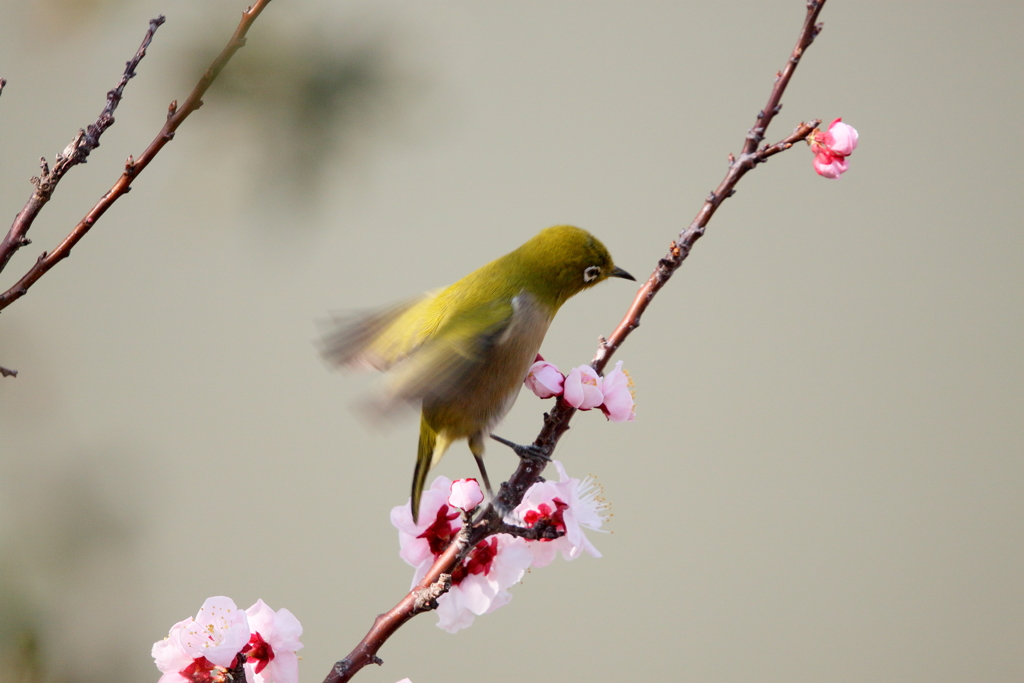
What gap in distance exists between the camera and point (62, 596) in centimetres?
133

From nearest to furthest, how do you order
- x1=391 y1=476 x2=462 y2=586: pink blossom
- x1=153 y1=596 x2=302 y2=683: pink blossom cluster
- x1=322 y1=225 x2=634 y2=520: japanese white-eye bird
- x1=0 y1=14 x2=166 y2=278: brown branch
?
1. x1=0 y1=14 x2=166 y2=278: brown branch
2. x1=153 y1=596 x2=302 y2=683: pink blossom cluster
3. x1=391 y1=476 x2=462 y2=586: pink blossom
4. x1=322 y1=225 x2=634 y2=520: japanese white-eye bird

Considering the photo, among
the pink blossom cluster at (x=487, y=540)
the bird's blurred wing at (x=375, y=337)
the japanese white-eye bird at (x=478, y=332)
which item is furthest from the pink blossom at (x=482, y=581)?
the bird's blurred wing at (x=375, y=337)

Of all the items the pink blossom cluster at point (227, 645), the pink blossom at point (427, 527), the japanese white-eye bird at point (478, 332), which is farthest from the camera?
the japanese white-eye bird at point (478, 332)

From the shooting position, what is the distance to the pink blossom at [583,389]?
497 mm

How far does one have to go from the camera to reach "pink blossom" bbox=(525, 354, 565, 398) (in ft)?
1.66

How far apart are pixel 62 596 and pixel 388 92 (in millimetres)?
1155

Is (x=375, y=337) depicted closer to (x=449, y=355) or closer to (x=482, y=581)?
(x=449, y=355)

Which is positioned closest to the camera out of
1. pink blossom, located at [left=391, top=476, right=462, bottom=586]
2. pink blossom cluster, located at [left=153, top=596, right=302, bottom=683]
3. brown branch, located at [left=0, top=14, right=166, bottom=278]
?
brown branch, located at [left=0, top=14, right=166, bottom=278]

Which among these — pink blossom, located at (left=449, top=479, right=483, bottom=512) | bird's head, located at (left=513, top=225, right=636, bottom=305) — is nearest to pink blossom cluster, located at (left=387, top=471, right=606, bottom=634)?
pink blossom, located at (left=449, top=479, right=483, bottom=512)

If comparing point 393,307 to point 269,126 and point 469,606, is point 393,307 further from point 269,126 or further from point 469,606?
point 269,126

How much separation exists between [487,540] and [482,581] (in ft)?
0.10

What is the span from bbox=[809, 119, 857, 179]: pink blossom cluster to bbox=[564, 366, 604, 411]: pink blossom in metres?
0.30

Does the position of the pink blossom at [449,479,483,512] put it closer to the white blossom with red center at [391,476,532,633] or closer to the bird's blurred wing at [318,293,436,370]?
the white blossom with red center at [391,476,532,633]

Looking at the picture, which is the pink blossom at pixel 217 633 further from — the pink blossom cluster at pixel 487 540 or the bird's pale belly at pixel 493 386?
the bird's pale belly at pixel 493 386
